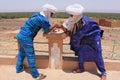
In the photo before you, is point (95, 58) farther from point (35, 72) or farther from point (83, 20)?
point (35, 72)

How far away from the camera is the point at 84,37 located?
5902 mm

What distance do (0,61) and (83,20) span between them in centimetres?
217

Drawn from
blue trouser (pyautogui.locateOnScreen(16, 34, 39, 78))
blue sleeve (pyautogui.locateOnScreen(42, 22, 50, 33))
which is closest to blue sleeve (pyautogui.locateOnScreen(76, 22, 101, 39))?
blue sleeve (pyautogui.locateOnScreen(42, 22, 50, 33))

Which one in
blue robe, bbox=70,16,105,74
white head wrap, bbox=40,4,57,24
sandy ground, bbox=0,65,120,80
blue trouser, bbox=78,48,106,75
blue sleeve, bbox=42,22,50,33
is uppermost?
white head wrap, bbox=40,4,57,24

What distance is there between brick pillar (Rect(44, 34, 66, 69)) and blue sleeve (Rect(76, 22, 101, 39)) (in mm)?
403

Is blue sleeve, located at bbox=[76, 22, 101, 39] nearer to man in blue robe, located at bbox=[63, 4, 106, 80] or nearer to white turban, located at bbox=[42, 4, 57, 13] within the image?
man in blue robe, located at bbox=[63, 4, 106, 80]

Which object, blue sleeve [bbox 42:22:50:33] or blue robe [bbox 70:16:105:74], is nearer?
blue sleeve [bbox 42:22:50:33]

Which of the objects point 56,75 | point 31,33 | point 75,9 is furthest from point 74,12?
point 56,75

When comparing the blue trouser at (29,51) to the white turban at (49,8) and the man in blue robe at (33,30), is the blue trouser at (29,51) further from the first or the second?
the white turban at (49,8)

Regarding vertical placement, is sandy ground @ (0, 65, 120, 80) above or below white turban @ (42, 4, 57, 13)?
below

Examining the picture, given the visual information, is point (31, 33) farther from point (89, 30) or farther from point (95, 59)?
point (95, 59)

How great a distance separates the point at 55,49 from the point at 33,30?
0.71 meters

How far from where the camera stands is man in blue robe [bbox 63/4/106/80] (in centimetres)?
578

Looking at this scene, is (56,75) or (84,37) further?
(56,75)
